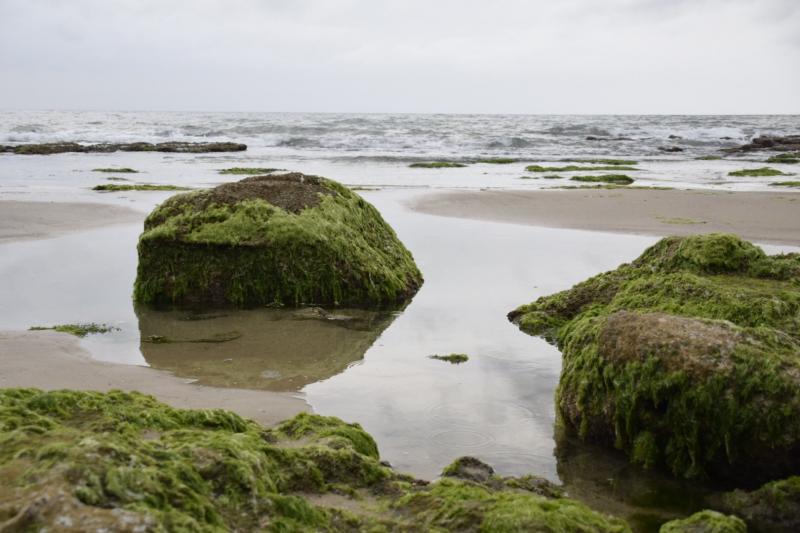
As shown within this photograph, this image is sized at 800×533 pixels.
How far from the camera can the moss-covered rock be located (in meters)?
2.95

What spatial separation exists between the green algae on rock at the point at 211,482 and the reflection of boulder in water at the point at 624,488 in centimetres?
35

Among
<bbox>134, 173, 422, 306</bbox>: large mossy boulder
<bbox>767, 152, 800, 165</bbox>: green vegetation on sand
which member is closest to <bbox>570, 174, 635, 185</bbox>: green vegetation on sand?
<bbox>767, 152, 800, 165</bbox>: green vegetation on sand

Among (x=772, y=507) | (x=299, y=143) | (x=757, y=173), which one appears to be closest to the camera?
(x=772, y=507)

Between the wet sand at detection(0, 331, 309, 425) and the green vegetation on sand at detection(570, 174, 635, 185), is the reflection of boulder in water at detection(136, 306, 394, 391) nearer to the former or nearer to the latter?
the wet sand at detection(0, 331, 309, 425)

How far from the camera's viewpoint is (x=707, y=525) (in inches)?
99.5

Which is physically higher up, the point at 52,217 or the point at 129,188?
the point at 129,188

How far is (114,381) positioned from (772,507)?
3607 millimetres

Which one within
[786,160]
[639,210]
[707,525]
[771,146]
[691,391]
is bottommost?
[707,525]

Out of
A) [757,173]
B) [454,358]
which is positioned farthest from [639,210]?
[757,173]

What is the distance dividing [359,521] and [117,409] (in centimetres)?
114

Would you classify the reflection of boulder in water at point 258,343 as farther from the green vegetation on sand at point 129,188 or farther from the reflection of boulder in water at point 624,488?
the green vegetation on sand at point 129,188

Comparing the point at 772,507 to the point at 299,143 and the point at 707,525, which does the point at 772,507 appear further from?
the point at 299,143

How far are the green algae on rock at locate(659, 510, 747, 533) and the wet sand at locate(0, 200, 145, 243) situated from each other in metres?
9.15

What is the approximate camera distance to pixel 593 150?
36.6 metres
